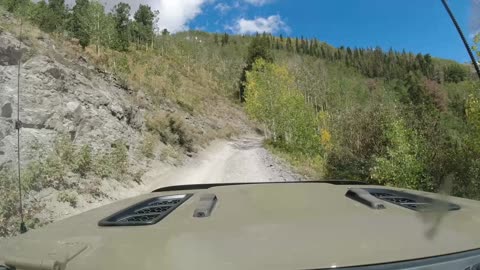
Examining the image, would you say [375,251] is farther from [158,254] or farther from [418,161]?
[418,161]

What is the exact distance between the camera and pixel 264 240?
1194 mm

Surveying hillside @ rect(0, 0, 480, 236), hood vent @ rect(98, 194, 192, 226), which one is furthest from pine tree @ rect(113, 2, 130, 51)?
hood vent @ rect(98, 194, 192, 226)

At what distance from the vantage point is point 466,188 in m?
16.9

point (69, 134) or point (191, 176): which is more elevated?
point (69, 134)

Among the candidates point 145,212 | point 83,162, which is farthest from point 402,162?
point 145,212

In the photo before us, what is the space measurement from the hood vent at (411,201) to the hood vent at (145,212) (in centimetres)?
99

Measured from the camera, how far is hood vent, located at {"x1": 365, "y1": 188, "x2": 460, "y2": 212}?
5.04 ft

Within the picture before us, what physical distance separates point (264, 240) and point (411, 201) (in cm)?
109

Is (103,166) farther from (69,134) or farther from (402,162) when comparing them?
(402,162)

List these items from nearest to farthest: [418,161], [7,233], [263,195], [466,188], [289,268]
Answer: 1. [289,268]
2. [263,195]
3. [7,233]
4. [466,188]
5. [418,161]

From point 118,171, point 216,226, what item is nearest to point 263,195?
point 216,226

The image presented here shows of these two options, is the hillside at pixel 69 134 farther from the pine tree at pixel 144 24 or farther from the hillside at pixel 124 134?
the pine tree at pixel 144 24

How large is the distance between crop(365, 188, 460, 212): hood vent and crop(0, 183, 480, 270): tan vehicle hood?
0.14 ft

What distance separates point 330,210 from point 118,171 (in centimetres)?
1498
